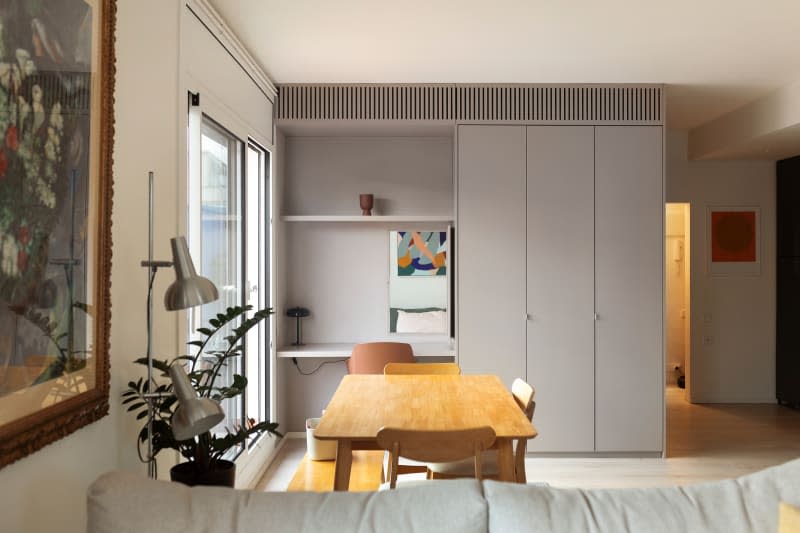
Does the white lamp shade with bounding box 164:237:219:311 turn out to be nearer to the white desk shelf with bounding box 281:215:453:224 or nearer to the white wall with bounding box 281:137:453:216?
the white desk shelf with bounding box 281:215:453:224

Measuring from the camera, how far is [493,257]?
18.1 feet

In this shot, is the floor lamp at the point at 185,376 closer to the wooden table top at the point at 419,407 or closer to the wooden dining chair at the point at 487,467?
the wooden table top at the point at 419,407

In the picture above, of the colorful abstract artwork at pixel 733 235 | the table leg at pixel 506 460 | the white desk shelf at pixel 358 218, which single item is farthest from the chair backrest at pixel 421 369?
the colorful abstract artwork at pixel 733 235

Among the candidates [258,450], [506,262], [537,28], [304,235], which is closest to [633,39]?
[537,28]

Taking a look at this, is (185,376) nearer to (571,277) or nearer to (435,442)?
(435,442)

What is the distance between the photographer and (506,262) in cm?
550

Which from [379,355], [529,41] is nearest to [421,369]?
[379,355]

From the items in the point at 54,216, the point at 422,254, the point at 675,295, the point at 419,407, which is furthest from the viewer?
the point at 675,295

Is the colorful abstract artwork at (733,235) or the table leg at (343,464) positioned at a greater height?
the colorful abstract artwork at (733,235)

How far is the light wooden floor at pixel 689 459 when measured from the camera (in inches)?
194

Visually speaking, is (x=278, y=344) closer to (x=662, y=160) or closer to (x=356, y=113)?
(x=356, y=113)

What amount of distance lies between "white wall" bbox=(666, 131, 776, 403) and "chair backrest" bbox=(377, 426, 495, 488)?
5.62 meters

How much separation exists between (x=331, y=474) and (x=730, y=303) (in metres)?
5.03

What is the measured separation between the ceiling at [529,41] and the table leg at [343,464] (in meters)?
2.24
